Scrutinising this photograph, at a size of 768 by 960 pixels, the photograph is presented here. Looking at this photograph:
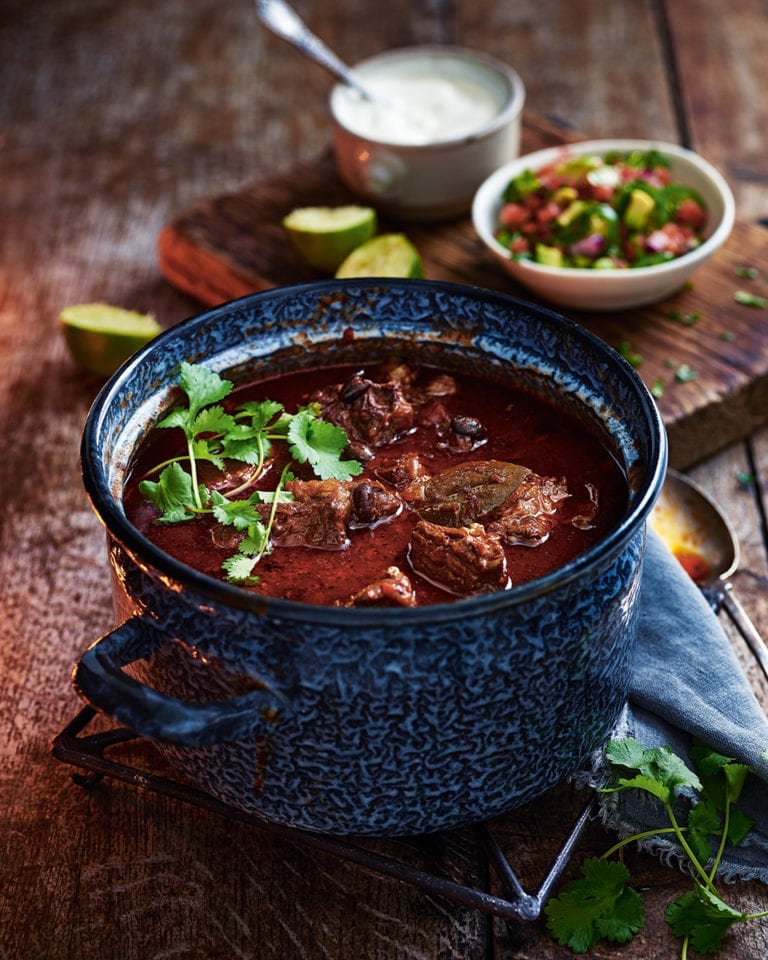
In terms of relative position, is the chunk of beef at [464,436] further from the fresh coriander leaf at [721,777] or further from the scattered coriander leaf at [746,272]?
the scattered coriander leaf at [746,272]

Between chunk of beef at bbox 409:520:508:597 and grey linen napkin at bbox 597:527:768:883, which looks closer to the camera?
chunk of beef at bbox 409:520:508:597

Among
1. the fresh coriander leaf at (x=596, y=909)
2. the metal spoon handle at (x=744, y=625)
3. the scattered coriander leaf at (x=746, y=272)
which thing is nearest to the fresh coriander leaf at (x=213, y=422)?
the fresh coriander leaf at (x=596, y=909)

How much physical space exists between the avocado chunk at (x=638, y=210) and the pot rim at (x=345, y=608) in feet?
4.06

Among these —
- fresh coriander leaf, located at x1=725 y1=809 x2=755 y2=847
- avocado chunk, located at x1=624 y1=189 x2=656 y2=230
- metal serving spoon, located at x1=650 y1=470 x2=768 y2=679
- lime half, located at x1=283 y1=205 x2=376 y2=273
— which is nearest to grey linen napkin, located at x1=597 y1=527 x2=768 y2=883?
fresh coriander leaf, located at x1=725 y1=809 x2=755 y2=847

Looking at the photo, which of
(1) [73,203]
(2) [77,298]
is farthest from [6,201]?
(2) [77,298]

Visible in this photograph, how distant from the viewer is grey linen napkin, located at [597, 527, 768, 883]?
2.06 meters

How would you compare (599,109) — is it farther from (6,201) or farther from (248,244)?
(6,201)

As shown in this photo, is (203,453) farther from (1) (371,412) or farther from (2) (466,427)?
(2) (466,427)

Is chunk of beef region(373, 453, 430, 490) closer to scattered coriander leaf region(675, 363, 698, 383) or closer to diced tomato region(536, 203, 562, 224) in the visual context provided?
scattered coriander leaf region(675, 363, 698, 383)

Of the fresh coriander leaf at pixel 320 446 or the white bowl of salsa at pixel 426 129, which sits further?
the white bowl of salsa at pixel 426 129

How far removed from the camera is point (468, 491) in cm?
214

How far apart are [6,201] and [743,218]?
2.50 metres

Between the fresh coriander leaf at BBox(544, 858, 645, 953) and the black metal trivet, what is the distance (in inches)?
1.5

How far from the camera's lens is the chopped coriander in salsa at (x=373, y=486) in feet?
6.54
